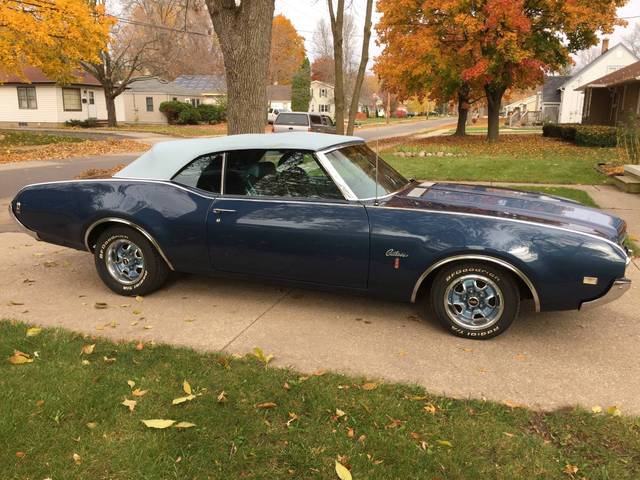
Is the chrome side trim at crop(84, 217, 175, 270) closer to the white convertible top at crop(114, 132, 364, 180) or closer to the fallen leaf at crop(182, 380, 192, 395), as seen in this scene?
the white convertible top at crop(114, 132, 364, 180)

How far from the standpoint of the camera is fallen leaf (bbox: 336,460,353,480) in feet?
8.47

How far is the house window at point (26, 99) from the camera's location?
39822 millimetres

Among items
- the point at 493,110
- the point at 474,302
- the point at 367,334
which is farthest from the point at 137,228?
the point at 493,110

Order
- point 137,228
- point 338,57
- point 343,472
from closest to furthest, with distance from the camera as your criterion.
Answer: point 343,472
point 137,228
point 338,57

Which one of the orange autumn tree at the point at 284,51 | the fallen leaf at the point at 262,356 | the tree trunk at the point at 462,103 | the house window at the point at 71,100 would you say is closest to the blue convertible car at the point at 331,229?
the fallen leaf at the point at 262,356

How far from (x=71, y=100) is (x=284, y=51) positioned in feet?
158

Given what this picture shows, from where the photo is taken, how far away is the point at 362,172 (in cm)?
466

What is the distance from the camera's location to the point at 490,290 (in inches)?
157

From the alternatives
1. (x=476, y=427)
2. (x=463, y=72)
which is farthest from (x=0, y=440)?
(x=463, y=72)

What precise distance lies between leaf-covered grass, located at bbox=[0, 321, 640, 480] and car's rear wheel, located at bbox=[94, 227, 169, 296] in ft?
4.46

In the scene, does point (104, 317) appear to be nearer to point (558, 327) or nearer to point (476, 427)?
point (476, 427)

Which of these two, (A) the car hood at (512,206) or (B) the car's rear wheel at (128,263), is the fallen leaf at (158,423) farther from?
(A) the car hood at (512,206)

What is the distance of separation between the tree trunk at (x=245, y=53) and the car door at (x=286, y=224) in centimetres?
422

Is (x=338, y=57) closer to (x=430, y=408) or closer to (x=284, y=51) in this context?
(x=430, y=408)
